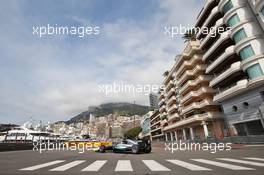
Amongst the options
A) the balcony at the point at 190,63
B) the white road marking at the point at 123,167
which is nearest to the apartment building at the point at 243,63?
the balcony at the point at 190,63

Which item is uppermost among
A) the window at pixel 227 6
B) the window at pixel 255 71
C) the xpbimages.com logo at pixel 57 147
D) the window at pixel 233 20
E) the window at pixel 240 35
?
the window at pixel 227 6

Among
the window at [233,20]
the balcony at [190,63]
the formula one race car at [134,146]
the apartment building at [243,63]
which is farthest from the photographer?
the balcony at [190,63]

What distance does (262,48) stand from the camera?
29.2 metres

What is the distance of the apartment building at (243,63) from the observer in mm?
28578

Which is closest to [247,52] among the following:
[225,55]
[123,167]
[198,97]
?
[225,55]

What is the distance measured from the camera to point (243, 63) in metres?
29.8

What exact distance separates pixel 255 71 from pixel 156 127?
Result: 78918mm

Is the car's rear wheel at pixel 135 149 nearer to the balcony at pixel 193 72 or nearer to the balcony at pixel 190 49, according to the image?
the balcony at pixel 193 72

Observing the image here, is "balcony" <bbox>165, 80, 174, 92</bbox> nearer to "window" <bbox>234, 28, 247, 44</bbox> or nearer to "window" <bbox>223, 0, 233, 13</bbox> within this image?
"window" <bbox>223, 0, 233, 13</bbox>

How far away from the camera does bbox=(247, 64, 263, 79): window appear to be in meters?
28.2

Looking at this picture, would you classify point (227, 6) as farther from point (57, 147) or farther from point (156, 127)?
point (156, 127)

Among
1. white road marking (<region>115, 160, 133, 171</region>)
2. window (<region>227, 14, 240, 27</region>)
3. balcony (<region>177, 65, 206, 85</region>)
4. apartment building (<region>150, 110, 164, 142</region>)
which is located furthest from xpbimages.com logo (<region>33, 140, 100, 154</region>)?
apartment building (<region>150, 110, 164, 142</region>)

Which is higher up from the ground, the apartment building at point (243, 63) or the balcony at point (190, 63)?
the balcony at point (190, 63)

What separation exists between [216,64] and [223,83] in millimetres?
3096
